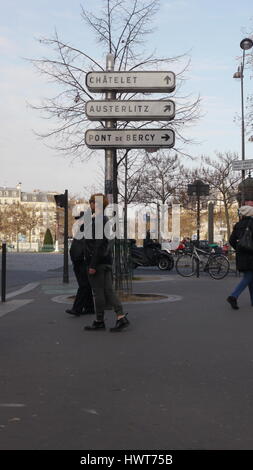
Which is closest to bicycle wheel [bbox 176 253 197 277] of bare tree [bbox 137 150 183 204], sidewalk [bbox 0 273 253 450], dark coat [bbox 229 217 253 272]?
dark coat [bbox 229 217 253 272]

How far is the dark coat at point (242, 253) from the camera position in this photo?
31.4 ft

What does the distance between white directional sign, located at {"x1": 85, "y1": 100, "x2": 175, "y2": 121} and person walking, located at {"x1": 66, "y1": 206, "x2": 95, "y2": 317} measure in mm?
2000

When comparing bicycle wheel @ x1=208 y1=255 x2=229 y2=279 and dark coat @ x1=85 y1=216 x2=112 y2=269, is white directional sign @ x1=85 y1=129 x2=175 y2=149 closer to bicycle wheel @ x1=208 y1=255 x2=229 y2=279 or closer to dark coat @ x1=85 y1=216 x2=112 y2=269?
dark coat @ x1=85 y1=216 x2=112 y2=269

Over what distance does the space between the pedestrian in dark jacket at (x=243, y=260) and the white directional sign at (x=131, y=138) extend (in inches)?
75.7

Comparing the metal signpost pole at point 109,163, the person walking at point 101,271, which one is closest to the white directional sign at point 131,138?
the metal signpost pole at point 109,163

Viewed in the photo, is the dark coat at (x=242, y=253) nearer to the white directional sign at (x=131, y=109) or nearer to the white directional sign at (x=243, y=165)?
the white directional sign at (x=131, y=109)

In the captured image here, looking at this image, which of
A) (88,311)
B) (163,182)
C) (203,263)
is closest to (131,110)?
(88,311)

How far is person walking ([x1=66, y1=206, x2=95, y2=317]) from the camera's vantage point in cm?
911

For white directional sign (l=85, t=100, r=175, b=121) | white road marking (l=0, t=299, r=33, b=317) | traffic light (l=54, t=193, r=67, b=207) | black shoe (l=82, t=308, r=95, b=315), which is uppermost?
white directional sign (l=85, t=100, r=175, b=121)

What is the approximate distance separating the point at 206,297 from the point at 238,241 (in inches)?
88.6

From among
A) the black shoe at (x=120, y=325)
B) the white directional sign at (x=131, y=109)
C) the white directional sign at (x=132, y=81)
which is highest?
the white directional sign at (x=132, y=81)

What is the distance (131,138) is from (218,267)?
8.02 meters

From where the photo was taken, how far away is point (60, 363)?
18.7 ft
